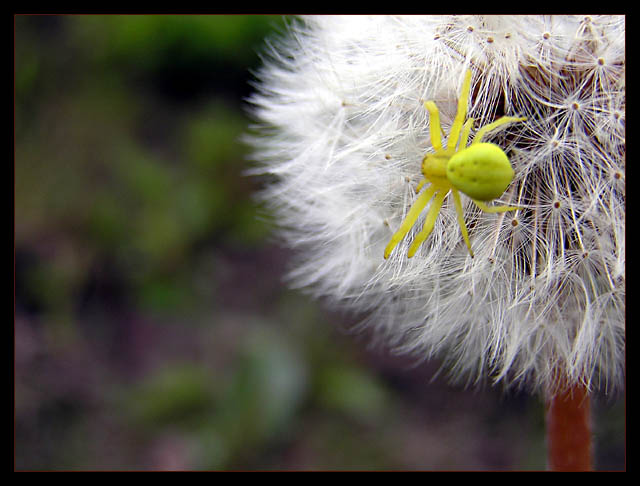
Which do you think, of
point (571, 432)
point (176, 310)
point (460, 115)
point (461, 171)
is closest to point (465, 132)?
point (460, 115)

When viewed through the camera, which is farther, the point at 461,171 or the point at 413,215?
the point at 413,215

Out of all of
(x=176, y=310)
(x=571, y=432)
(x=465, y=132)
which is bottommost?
(x=571, y=432)

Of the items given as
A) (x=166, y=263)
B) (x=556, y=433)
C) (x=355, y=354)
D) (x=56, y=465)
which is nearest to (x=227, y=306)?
(x=166, y=263)

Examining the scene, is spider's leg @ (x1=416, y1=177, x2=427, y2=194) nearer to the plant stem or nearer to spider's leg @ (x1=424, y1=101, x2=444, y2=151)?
spider's leg @ (x1=424, y1=101, x2=444, y2=151)

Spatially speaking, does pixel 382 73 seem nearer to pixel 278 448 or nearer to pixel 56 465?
pixel 278 448

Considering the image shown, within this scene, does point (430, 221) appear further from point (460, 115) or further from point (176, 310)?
point (176, 310)

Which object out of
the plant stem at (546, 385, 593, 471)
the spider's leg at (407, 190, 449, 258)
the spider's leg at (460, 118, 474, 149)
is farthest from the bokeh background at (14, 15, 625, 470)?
the spider's leg at (460, 118, 474, 149)

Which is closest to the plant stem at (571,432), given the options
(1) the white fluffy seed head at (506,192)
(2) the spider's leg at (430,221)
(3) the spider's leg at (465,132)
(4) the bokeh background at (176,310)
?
(1) the white fluffy seed head at (506,192)
